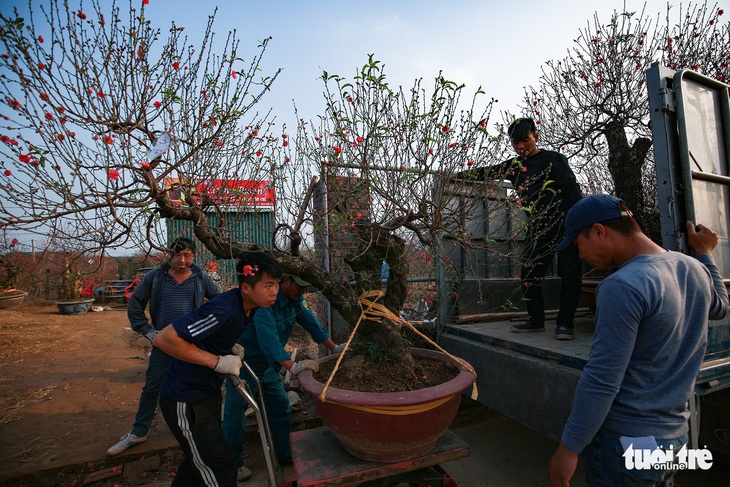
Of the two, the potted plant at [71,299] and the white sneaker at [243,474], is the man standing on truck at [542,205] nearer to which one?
the white sneaker at [243,474]

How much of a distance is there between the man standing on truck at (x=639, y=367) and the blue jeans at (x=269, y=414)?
2.29 m

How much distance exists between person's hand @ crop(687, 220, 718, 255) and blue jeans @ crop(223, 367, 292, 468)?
3.01 meters

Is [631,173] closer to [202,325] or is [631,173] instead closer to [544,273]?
[544,273]

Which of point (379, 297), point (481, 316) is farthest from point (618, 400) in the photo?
point (481, 316)

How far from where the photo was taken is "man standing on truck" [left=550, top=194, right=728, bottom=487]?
4.26 feet

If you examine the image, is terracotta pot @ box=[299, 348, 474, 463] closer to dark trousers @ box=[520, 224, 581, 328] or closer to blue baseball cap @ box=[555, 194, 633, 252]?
blue baseball cap @ box=[555, 194, 633, 252]

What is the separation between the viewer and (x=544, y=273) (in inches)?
128

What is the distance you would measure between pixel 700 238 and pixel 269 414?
10.6 feet

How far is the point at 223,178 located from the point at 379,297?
150 cm

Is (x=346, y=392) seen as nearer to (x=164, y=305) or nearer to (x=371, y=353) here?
(x=371, y=353)

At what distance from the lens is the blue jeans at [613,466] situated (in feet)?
4.33

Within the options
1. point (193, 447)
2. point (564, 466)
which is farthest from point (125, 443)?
point (564, 466)

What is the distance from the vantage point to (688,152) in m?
2.24

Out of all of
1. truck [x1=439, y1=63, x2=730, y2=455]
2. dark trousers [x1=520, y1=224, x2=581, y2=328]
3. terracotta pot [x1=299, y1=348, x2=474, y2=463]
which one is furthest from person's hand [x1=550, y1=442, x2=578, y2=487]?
dark trousers [x1=520, y1=224, x2=581, y2=328]
